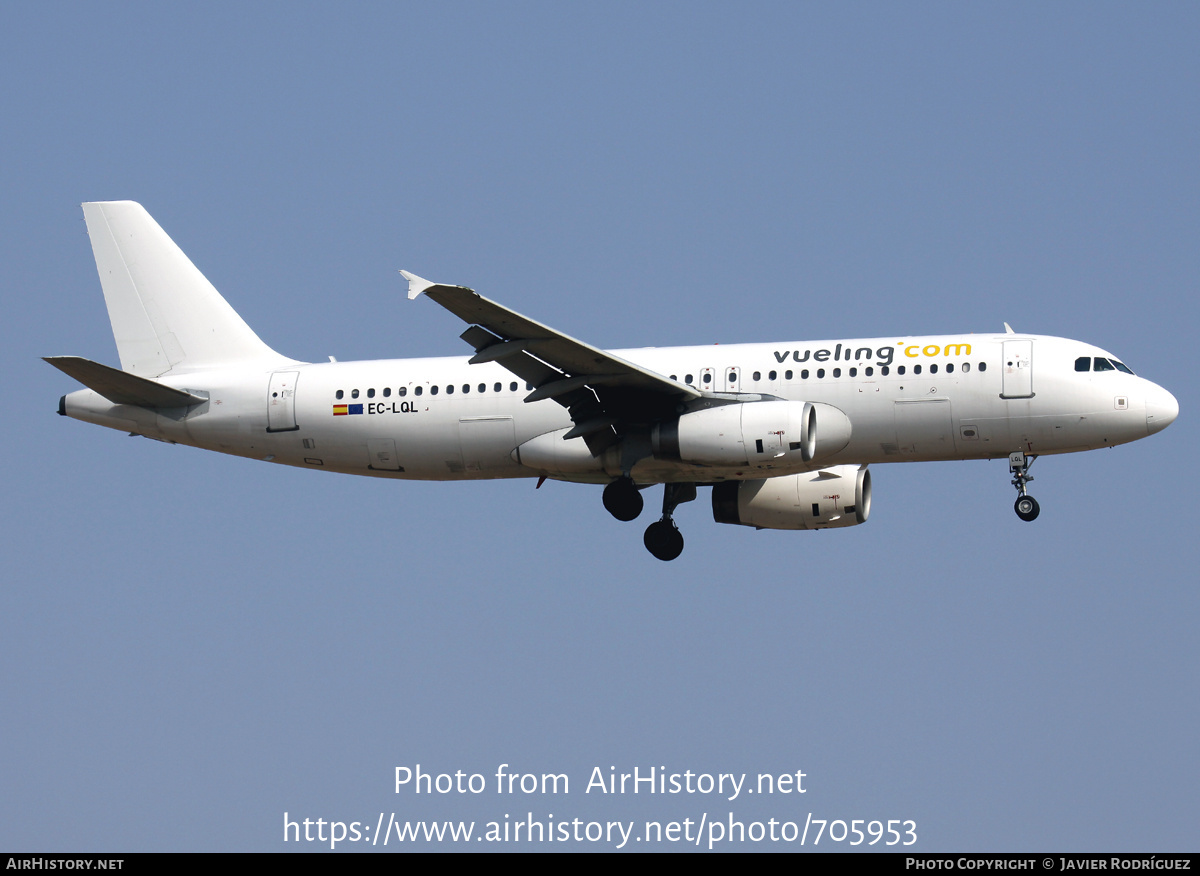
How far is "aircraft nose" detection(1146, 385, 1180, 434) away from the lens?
34.8 metres

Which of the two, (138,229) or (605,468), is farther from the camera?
(138,229)

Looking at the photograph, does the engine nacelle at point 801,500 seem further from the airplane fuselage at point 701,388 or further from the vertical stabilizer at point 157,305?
the vertical stabilizer at point 157,305

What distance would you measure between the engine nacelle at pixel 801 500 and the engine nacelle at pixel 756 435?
173 inches

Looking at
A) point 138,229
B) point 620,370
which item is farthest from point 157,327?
point 620,370

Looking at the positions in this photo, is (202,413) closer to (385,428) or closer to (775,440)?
(385,428)

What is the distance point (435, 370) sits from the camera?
37.8m

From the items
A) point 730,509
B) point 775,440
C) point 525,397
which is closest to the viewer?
point 775,440

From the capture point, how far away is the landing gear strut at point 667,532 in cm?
3859

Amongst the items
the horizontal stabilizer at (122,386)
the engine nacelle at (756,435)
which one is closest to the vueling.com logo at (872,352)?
the engine nacelle at (756,435)

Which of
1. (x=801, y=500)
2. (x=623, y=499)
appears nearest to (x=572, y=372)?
(x=623, y=499)

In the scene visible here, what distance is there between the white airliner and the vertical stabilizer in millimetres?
56

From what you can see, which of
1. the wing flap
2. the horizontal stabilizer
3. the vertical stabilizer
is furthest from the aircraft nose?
the horizontal stabilizer

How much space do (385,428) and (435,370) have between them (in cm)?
180

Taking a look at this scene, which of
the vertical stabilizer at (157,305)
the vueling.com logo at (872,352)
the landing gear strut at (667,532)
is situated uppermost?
the vertical stabilizer at (157,305)
